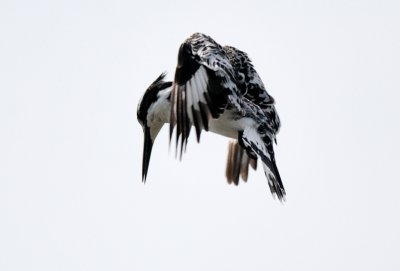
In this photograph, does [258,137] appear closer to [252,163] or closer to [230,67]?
[230,67]

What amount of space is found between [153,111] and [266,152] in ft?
4.23

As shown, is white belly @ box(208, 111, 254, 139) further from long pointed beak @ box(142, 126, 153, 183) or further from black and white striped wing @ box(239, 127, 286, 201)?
long pointed beak @ box(142, 126, 153, 183)

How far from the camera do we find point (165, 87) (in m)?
15.4

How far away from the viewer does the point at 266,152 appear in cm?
1474

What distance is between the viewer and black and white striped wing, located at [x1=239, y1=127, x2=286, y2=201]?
48.0ft

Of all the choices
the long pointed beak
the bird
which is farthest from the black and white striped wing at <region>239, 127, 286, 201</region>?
the long pointed beak

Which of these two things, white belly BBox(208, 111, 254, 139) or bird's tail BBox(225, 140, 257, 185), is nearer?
white belly BBox(208, 111, 254, 139)

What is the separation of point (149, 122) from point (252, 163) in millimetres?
1963

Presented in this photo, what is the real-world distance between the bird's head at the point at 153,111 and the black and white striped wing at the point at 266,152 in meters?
0.88

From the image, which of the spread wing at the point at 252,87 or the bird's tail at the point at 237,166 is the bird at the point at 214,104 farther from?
the bird's tail at the point at 237,166

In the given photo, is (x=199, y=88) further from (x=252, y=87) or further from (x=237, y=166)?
(x=237, y=166)

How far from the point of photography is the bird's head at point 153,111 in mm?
15297

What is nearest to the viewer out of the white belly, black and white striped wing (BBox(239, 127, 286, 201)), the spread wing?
black and white striped wing (BBox(239, 127, 286, 201))

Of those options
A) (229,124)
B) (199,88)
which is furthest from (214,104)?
(229,124)
